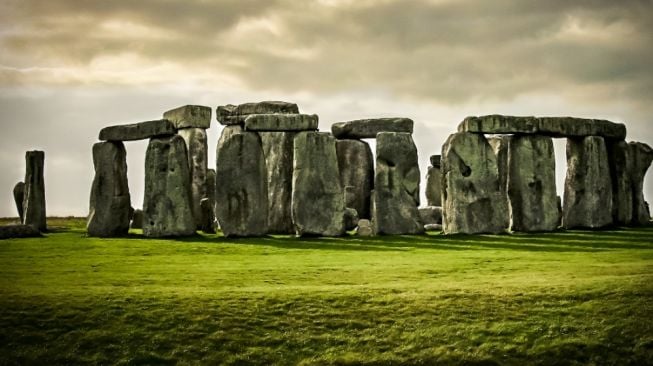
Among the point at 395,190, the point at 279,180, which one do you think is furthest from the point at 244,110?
the point at 395,190

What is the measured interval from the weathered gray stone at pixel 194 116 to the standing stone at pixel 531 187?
1051cm

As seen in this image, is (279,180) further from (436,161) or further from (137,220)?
(436,161)

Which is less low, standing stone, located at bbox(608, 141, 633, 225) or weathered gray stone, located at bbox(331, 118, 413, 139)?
weathered gray stone, located at bbox(331, 118, 413, 139)

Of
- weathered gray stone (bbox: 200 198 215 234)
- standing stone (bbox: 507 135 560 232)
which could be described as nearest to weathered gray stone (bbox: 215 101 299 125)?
weathered gray stone (bbox: 200 198 215 234)

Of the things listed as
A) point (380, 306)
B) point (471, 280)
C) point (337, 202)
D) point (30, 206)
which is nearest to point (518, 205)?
point (337, 202)

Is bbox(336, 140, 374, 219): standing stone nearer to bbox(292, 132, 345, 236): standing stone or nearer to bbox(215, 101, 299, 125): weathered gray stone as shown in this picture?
bbox(215, 101, 299, 125): weathered gray stone

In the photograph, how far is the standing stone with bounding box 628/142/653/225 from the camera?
28.2 metres

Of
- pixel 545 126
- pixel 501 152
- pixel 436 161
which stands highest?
pixel 545 126

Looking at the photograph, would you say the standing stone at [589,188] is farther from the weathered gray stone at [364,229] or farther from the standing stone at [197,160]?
the standing stone at [197,160]

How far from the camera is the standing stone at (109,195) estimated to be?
85.2 ft

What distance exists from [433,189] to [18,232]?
15478 mm

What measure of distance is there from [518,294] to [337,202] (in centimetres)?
1091

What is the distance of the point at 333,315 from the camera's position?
13031mm

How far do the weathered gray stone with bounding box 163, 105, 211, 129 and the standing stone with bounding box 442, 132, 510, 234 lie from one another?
9.16 meters
